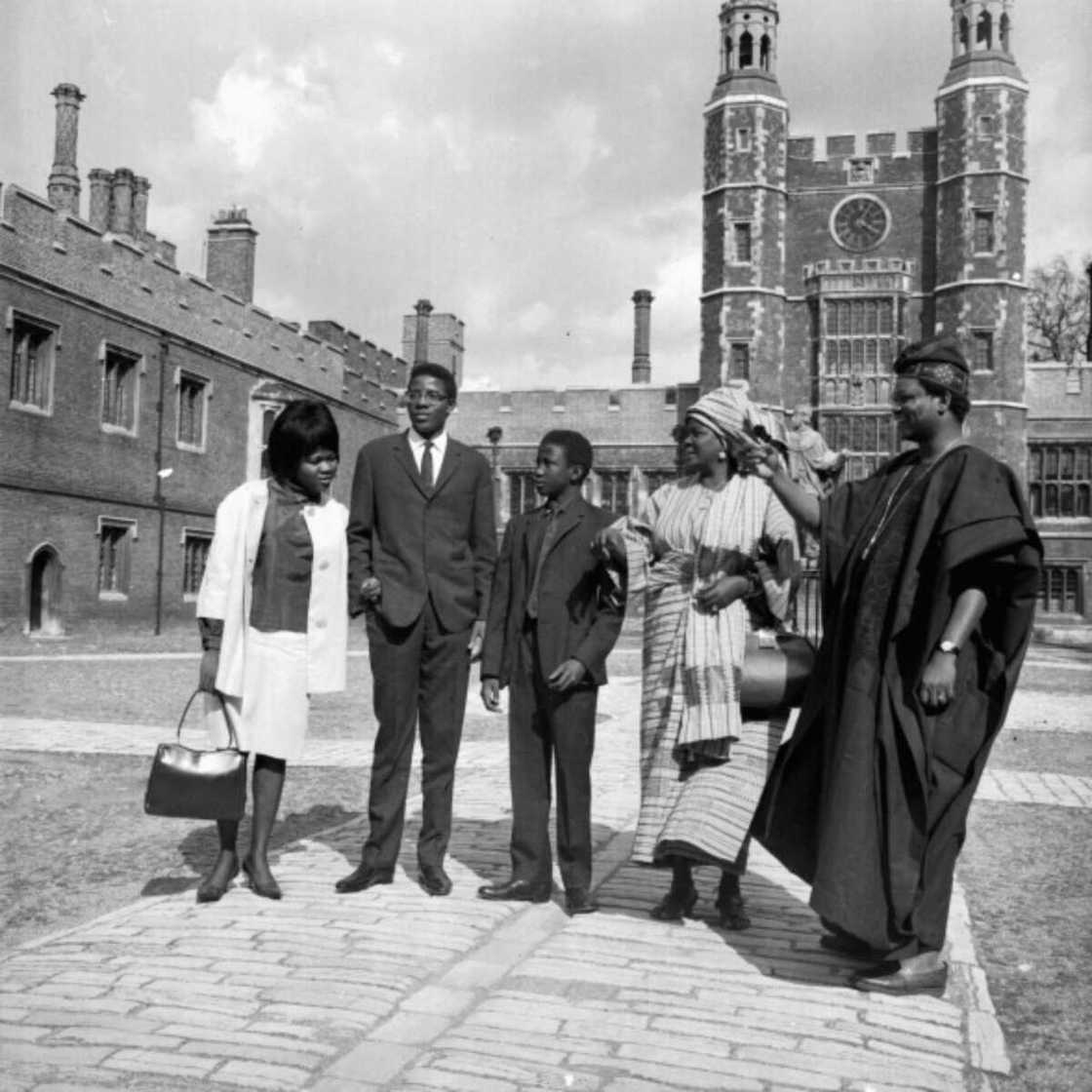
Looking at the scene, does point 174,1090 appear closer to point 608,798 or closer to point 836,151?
point 608,798

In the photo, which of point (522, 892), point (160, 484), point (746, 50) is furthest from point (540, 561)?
point (746, 50)

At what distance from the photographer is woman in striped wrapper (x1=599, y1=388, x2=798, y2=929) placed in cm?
427

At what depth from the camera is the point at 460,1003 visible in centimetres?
346

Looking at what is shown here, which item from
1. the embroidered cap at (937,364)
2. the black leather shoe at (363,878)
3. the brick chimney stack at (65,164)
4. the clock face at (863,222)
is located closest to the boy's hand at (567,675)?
the black leather shoe at (363,878)

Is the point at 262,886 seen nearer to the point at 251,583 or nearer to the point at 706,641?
the point at 251,583

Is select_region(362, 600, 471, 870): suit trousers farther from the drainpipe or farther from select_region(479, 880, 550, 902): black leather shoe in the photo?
the drainpipe

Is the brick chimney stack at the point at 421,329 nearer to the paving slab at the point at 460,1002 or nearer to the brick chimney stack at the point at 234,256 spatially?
the brick chimney stack at the point at 234,256

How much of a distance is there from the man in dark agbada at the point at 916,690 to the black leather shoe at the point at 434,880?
1356 millimetres

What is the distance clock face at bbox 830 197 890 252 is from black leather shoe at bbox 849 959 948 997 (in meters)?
41.1

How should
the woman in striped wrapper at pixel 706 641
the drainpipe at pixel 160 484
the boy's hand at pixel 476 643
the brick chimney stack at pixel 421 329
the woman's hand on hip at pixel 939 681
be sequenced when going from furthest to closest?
the brick chimney stack at pixel 421 329 < the drainpipe at pixel 160 484 < the boy's hand at pixel 476 643 < the woman in striped wrapper at pixel 706 641 < the woman's hand on hip at pixel 939 681

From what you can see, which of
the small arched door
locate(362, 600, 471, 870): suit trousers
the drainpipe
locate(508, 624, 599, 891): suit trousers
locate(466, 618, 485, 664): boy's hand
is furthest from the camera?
the drainpipe

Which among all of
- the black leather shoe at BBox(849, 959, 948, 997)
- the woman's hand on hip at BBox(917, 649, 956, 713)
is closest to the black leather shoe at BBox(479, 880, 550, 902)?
the black leather shoe at BBox(849, 959, 948, 997)

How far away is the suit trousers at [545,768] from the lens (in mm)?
4668

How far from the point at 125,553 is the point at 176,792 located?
20.4m
